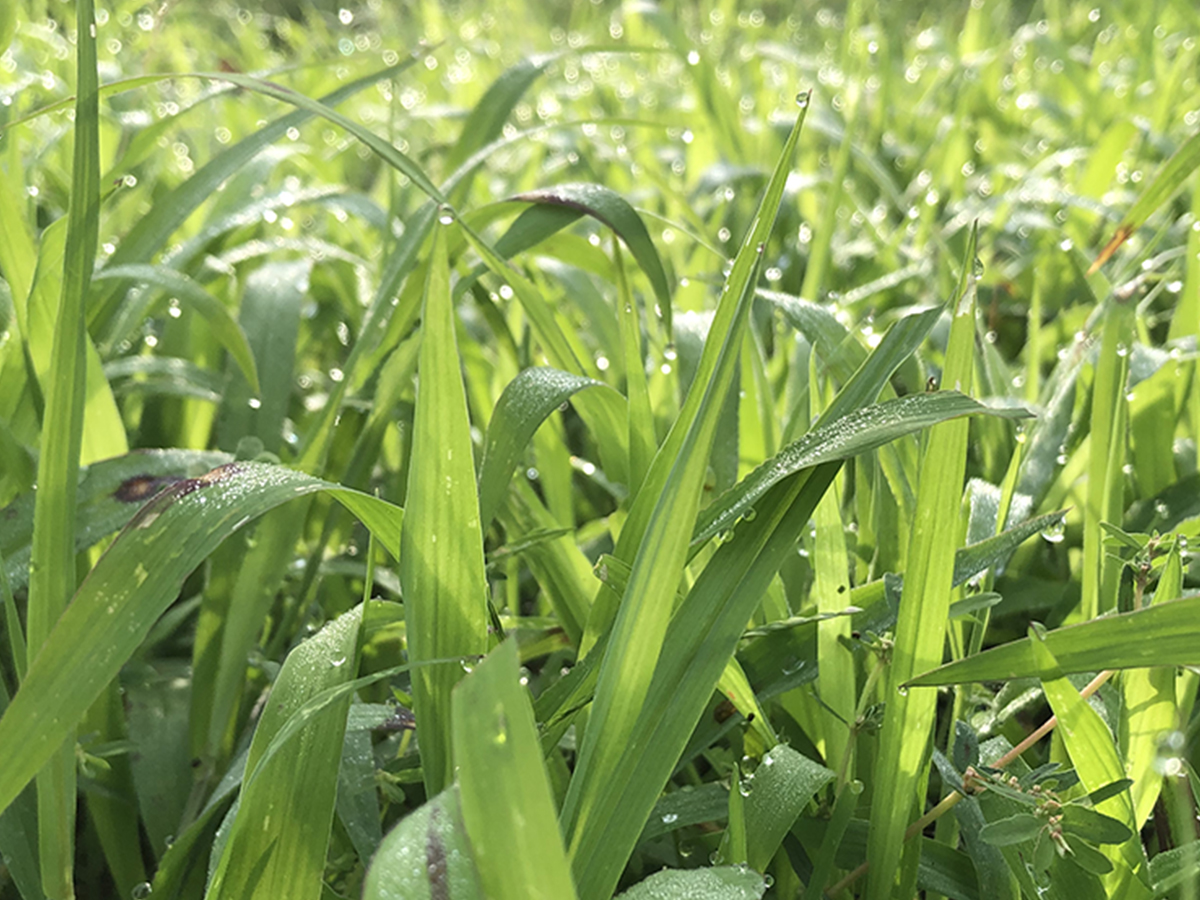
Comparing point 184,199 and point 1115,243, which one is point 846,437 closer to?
point 1115,243

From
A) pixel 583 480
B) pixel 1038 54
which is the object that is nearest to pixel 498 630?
pixel 583 480

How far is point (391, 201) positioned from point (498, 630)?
22.6 inches

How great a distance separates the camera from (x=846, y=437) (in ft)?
1.70

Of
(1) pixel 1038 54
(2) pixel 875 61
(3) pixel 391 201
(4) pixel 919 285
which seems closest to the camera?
(3) pixel 391 201

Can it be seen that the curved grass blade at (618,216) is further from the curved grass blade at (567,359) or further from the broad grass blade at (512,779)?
the broad grass blade at (512,779)

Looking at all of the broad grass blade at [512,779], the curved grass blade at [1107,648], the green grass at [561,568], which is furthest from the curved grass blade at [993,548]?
the broad grass blade at [512,779]

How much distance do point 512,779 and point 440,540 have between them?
188 mm

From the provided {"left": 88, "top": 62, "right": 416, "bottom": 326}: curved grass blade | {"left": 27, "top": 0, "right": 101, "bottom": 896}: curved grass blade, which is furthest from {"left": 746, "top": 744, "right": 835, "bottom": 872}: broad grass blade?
{"left": 88, "top": 62, "right": 416, "bottom": 326}: curved grass blade

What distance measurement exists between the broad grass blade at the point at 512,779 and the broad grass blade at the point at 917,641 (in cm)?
23

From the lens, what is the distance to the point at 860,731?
58 cm

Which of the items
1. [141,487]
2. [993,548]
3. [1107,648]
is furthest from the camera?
[141,487]

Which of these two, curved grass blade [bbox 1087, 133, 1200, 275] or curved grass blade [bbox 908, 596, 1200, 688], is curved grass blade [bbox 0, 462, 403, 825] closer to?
curved grass blade [bbox 908, 596, 1200, 688]

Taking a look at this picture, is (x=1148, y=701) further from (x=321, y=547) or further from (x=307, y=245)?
(x=307, y=245)

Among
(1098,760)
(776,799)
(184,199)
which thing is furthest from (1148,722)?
(184,199)
